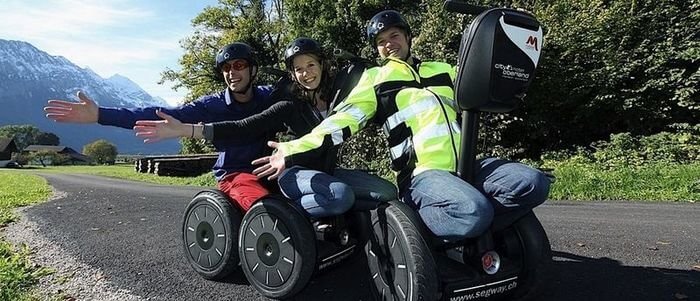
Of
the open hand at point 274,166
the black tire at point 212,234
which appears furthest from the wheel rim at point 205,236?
the open hand at point 274,166

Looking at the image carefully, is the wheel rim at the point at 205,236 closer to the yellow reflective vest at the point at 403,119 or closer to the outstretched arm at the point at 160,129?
the outstretched arm at the point at 160,129

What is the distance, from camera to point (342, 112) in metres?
2.85

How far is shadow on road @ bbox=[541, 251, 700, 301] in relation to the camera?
3.04 meters

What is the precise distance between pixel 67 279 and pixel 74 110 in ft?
4.37

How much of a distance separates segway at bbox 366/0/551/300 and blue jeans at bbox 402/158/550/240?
3.3 inches

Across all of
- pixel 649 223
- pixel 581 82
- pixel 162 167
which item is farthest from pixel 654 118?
pixel 162 167

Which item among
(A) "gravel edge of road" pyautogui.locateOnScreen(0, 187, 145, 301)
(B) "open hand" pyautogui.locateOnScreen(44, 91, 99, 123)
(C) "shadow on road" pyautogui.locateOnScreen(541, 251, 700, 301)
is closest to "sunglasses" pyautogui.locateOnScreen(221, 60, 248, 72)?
(B) "open hand" pyautogui.locateOnScreen(44, 91, 99, 123)

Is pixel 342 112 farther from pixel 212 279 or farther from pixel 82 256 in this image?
pixel 82 256

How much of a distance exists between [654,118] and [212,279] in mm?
11504

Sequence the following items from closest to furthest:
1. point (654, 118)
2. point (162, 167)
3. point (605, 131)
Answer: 1. point (654, 118)
2. point (605, 131)
3. point (162, 167)

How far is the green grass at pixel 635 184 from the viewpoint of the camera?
24.7 feet

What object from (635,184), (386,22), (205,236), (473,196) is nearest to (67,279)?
(205,236)

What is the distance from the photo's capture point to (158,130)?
3025 millimetres

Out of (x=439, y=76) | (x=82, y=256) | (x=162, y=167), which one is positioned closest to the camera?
(x=439, y=76)
